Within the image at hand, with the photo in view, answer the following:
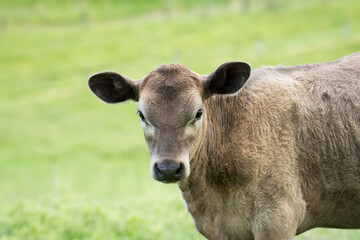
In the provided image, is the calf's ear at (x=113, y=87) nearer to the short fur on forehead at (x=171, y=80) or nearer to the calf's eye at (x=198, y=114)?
the short fur on forehead at (x=171, y=80)

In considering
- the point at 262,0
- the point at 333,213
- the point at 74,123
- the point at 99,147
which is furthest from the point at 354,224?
the point at 262,0

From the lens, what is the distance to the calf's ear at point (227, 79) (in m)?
6.25

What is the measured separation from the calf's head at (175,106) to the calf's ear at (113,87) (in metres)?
0.01

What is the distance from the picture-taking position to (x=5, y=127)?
39.8 metres

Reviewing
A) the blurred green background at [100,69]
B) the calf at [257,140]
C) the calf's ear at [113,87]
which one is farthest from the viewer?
the blurred green background at [100,69]

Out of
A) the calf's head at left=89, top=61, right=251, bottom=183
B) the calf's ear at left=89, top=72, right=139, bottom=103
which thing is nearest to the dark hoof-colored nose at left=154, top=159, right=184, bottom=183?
the calf's head at left=89, top=61, right=251, bottom=183

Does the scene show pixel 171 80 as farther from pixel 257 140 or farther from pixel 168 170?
pixel 257 140

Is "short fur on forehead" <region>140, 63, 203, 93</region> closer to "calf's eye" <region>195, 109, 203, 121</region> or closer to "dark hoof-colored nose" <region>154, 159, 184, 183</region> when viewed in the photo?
"calf's eye" <region>195, 109, 203, 121</region>

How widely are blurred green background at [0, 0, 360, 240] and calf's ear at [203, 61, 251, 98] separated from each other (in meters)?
4.64

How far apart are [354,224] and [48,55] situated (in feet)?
193

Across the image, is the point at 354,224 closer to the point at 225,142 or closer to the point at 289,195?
the point at 289,195

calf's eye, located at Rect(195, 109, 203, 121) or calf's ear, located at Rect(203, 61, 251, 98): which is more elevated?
calf's ear, located at Rect(203, 61, 251, 98)

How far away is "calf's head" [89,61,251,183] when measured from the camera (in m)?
5.74

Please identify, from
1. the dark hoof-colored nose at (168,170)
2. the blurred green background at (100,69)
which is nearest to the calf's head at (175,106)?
the dark hoof-colored nose at (168,170)
